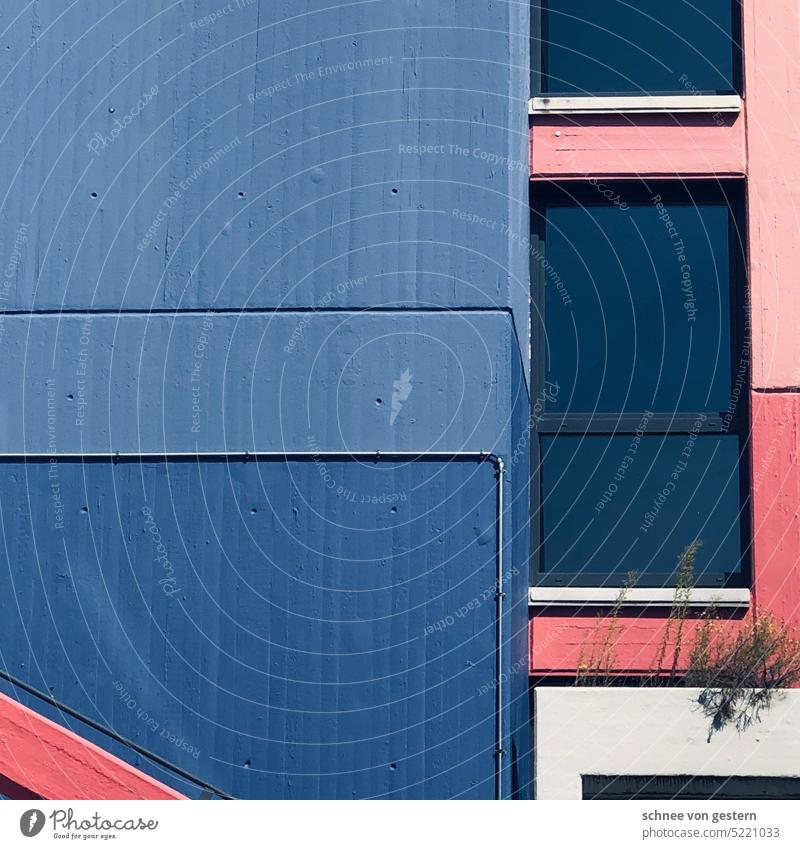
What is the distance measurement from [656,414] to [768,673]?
94.3 inches

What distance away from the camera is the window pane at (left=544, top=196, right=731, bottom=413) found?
34.5ft

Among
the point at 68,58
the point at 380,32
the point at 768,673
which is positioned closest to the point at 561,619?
the point at 768,673

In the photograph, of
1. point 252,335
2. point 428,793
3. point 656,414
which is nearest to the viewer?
point 428,793

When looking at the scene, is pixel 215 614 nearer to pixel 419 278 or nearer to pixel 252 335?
pixel 252 335

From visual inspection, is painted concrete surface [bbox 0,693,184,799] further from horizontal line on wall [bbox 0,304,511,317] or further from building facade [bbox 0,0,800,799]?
horizontal line on wall [bbox 0,304,511,317]

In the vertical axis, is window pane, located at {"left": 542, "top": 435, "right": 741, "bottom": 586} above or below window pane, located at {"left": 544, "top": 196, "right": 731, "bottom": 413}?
below

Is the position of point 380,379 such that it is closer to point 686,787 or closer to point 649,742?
point 649,742

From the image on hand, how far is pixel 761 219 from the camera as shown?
1048cm

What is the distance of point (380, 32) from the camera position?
10.3m

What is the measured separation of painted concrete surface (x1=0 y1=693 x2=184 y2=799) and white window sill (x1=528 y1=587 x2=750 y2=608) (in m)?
3.19

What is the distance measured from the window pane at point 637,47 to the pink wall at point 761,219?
33cm

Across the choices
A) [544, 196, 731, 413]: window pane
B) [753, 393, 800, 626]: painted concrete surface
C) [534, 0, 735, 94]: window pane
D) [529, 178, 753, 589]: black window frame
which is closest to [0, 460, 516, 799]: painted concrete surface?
[529, 178, 753, 589]: black window frame

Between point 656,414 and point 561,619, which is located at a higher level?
point 656,414

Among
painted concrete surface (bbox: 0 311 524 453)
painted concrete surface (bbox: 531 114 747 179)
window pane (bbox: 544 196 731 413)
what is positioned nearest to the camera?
painted concrete surface (bbox: 0 311 524 453)
